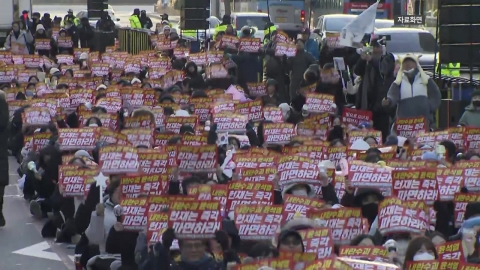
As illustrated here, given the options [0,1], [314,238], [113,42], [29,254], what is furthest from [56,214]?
[0,1]

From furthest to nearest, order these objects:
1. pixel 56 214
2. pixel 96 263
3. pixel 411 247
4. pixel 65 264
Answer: pixel 56 214 → pixel 65 264 → pixel 96 263 → pixel 411 247

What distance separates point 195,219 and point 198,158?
411 centimetres

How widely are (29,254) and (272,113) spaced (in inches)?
214

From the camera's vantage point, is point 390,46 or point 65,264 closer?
point 65,264

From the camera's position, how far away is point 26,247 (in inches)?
704

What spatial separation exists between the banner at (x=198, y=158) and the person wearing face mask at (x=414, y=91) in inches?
171

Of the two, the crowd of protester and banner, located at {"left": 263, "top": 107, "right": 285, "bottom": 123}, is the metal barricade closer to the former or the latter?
the crowd of protester

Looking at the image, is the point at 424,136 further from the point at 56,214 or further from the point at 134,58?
the point at 134,58

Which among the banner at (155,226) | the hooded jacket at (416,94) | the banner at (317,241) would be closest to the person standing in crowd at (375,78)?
the hooded jacket at (416,94)

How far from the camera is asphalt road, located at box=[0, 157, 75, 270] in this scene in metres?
16.8

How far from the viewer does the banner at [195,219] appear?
1195 centimetres

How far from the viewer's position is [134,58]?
3097cm

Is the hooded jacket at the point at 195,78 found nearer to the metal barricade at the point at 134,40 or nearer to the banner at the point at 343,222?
the metal barricade at the point at 134,40

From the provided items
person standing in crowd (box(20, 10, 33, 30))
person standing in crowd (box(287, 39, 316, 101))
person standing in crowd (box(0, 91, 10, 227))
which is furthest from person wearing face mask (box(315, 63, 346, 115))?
person standing in crowd (box(20, 10, 33, 30))
